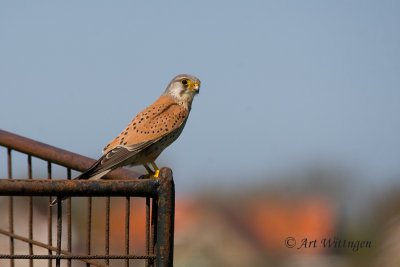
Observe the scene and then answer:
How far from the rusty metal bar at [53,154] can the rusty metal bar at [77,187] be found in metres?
1.16

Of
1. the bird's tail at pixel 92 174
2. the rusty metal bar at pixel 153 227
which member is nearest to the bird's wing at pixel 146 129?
the bird's tail at pixel 92 174

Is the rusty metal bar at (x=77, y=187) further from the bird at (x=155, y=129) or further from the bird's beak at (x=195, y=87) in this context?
the bird's beak at (x=195, y=87)

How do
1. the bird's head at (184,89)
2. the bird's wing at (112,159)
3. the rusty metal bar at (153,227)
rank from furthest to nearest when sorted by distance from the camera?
the bird's head at (184,89)
the bird's wing at (112,159)
the rusty metal bar at (153,227)

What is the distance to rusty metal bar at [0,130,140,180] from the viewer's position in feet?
12.4

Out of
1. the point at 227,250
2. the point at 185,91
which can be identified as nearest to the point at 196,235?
the point at 227,250

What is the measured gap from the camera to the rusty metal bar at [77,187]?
2479mm

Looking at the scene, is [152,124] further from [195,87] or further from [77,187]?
[77,187]

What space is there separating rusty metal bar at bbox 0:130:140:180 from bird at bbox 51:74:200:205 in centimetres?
61

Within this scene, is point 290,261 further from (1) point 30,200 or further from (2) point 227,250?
(1) point 30,200

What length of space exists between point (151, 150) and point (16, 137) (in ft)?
5.10

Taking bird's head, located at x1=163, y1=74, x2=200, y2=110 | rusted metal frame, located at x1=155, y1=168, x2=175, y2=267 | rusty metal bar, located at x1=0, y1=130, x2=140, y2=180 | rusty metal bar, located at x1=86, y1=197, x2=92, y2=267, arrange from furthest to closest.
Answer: bird's head, located at x1=163, y1=74, x2=200, y2=110
rusty metal bar, located at x1=0, y1=130, x2=140, y2=180
rusty metal bar, located at x1=86, y1=197, x2=92, y2=267
rusted metal frame, located at x1=155, y1=168, x2=175, y2=267

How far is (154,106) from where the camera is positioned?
5961mm

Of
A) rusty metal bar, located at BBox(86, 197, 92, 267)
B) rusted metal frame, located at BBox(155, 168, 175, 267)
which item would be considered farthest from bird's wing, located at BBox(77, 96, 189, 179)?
rusted metal frame, located at BBox(155, 168, 175, 267)

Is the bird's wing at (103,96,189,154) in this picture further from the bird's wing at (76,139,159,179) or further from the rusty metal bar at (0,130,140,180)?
the rusty metal bar at (0,130,140,180)
